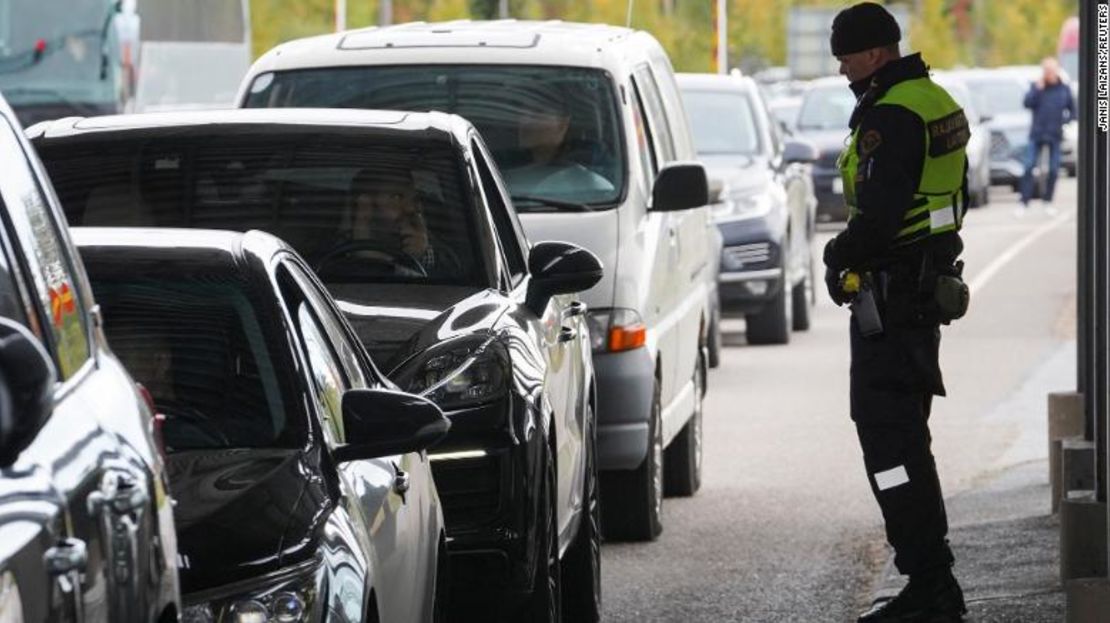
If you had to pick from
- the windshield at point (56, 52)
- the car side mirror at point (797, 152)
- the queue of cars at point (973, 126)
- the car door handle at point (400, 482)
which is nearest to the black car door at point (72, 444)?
the car door handle at point (400, 482)

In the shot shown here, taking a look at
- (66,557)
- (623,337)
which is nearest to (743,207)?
(623,337)

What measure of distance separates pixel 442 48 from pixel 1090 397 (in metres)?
2.87

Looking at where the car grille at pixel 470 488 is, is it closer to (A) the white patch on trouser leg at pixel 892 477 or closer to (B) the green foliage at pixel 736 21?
(A) the white patch on trouser leg at pixel 892 477

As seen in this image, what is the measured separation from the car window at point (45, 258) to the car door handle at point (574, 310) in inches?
203

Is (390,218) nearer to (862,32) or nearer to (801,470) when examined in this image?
(862,32)

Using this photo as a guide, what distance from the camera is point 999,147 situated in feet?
162

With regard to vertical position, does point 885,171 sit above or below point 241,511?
below

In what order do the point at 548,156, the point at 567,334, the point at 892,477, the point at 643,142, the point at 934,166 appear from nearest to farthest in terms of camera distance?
1. the point at 934,166
2. the point at 892,477
3. the point at 567,334
4. the point at 548,156
5. the point at 643,142

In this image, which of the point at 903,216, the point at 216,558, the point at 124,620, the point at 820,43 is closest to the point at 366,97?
the point at 903,216

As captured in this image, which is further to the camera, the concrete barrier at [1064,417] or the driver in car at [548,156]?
the concrete barrier at [1064,417]

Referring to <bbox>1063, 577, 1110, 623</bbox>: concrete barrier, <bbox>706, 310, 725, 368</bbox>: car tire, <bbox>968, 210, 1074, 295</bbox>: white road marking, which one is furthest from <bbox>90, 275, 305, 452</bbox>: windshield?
<bbox>968, 210, 1074, 295</bbox>: white road marking

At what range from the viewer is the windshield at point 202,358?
5.80 metres

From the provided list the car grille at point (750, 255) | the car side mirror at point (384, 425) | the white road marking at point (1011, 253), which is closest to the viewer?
the car side mirror at point (384, 425)

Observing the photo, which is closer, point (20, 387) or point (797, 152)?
point (20, 387)
